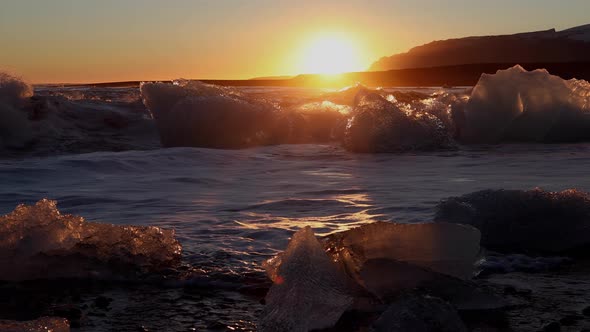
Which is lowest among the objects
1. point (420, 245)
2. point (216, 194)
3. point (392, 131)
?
point (216, 194)

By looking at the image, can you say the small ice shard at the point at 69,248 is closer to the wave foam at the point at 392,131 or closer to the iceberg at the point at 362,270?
the iceberg at the point at 362,270

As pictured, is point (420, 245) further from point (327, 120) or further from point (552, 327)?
point (327, 120)

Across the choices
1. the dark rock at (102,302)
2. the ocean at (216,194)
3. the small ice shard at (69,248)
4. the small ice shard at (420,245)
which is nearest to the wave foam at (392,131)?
the ocean at (216,194)

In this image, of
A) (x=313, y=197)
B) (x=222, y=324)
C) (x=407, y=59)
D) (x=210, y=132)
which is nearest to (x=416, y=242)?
(x=222, y=324)

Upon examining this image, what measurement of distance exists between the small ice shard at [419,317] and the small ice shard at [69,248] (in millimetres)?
1018

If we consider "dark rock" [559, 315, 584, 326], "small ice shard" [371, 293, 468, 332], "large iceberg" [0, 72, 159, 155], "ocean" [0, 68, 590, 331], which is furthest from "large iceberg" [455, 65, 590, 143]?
"small ice shard" [371, 293, 468, 332]

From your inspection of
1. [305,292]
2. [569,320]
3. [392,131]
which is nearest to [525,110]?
[392,131]

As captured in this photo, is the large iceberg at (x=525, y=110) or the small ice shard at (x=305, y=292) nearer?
the small ice shard at (x=305, y=292)

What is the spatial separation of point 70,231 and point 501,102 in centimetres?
681

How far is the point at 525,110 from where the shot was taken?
8211 mm

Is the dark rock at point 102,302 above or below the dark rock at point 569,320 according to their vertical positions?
below

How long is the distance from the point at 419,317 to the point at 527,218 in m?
1.34

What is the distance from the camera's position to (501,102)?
8445 millimetres

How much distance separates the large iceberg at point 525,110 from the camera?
808cm
